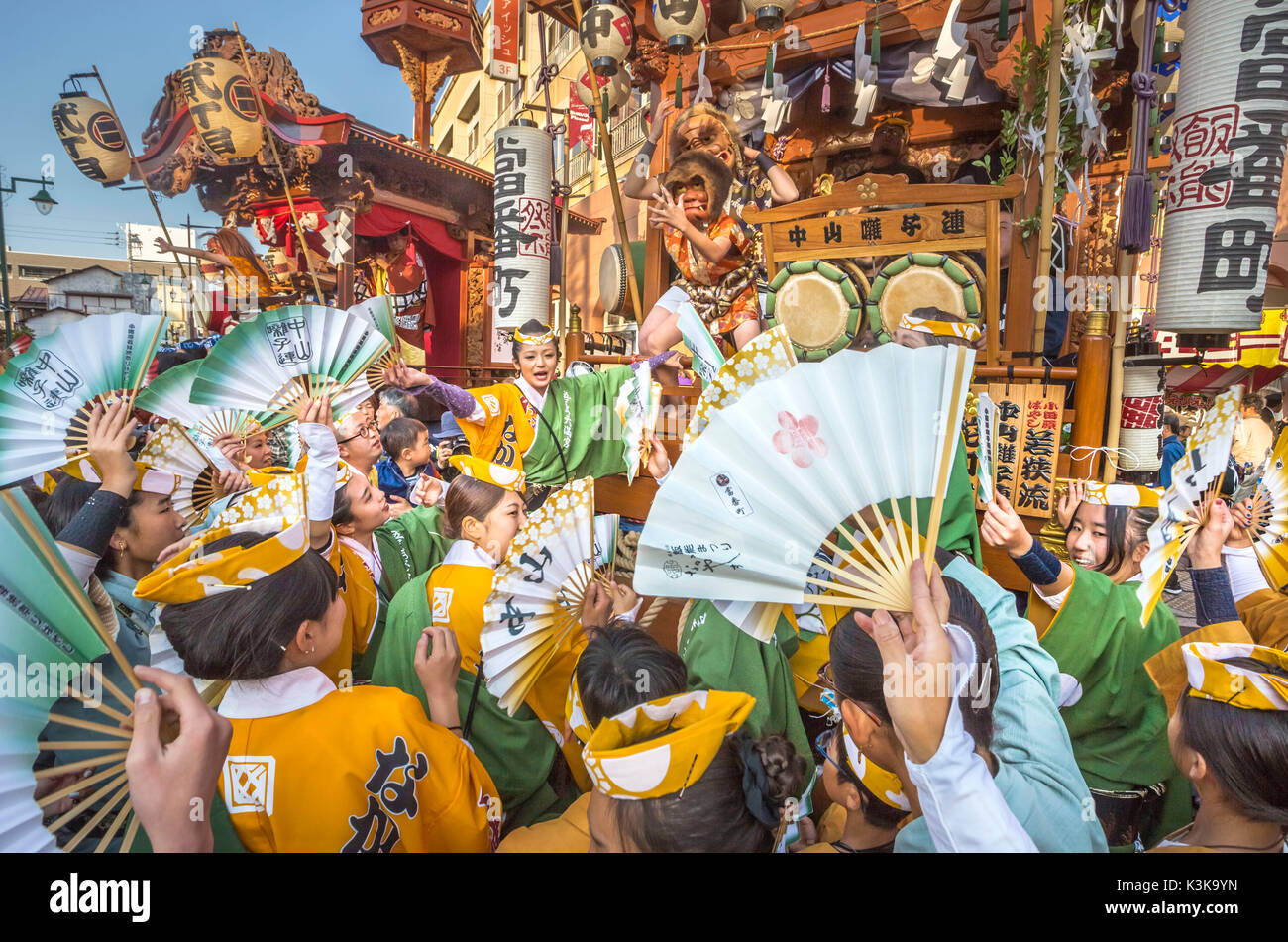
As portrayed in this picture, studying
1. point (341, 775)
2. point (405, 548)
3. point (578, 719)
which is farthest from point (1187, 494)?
→ point (405, 548)

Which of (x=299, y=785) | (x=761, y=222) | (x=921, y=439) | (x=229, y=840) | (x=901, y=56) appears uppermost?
(x=901, y=56)

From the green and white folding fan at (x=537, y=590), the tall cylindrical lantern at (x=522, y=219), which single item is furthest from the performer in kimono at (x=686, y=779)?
the tall cylindrical lantern at (x=522, y=219)

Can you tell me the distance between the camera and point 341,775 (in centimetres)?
145

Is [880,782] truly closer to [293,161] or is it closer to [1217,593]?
[1217,593]

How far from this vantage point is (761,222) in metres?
3.33

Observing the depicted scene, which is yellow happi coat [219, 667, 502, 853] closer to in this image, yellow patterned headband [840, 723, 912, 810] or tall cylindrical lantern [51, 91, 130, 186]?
yellow patterned headband [840, 723, 912, 810]

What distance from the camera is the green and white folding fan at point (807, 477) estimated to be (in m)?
1.35

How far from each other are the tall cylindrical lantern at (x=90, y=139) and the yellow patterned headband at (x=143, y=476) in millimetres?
6633

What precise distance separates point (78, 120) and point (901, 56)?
8.47 m

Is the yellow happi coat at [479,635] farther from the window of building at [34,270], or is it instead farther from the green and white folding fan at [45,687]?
the window of building at [34,270]

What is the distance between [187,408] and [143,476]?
553 mm

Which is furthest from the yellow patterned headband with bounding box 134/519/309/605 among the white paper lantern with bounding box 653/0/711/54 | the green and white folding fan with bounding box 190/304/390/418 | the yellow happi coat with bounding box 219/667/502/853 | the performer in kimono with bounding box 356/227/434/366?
the performer in kimono with bounding box 356/227/434/366

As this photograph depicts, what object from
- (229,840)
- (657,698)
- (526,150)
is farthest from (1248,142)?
(526,150)
